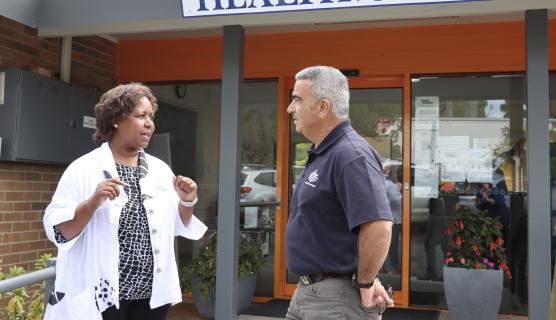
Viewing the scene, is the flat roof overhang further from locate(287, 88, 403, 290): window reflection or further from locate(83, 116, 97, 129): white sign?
locate(287, 88, 403, 290): window reflection

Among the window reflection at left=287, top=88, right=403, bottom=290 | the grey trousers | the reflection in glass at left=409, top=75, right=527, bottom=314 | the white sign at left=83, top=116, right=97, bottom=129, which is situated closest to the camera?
the grey trousers

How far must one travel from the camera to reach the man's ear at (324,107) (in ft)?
7.77

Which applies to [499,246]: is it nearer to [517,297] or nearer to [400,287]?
[517,297]

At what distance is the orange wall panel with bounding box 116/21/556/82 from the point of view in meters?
5.79

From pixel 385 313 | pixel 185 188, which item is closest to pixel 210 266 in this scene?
pixel 385 313

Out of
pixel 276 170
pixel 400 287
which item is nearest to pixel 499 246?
pixel 400 287

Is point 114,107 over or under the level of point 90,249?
over

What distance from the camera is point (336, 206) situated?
87.3 inches

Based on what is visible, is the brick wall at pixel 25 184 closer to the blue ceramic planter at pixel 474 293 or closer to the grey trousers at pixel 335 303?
the grey trousers at pixel 335 303

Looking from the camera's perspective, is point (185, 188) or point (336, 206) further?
point (185, 188)

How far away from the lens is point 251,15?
16.1 feet

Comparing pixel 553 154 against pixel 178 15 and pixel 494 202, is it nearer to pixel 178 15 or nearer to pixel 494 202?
pixel 494 202

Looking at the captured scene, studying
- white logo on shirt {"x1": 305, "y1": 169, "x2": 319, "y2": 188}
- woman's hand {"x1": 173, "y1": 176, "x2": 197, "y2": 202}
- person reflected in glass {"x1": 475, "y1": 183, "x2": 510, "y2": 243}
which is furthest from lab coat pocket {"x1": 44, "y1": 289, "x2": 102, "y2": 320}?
person reflected in glass {"x1": 475, "y1": 183, "x2": 510, "y2": 243}

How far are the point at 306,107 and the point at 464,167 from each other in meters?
4.08
